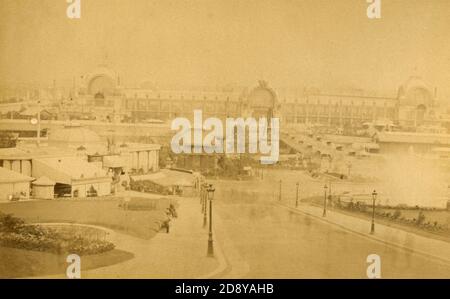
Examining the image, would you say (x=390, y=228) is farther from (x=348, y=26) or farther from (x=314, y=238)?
(x=348, y=26)

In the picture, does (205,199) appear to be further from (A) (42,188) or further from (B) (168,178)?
(A) (42,188)

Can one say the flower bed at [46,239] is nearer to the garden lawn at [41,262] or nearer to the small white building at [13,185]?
the garden lawn at [41,262]
